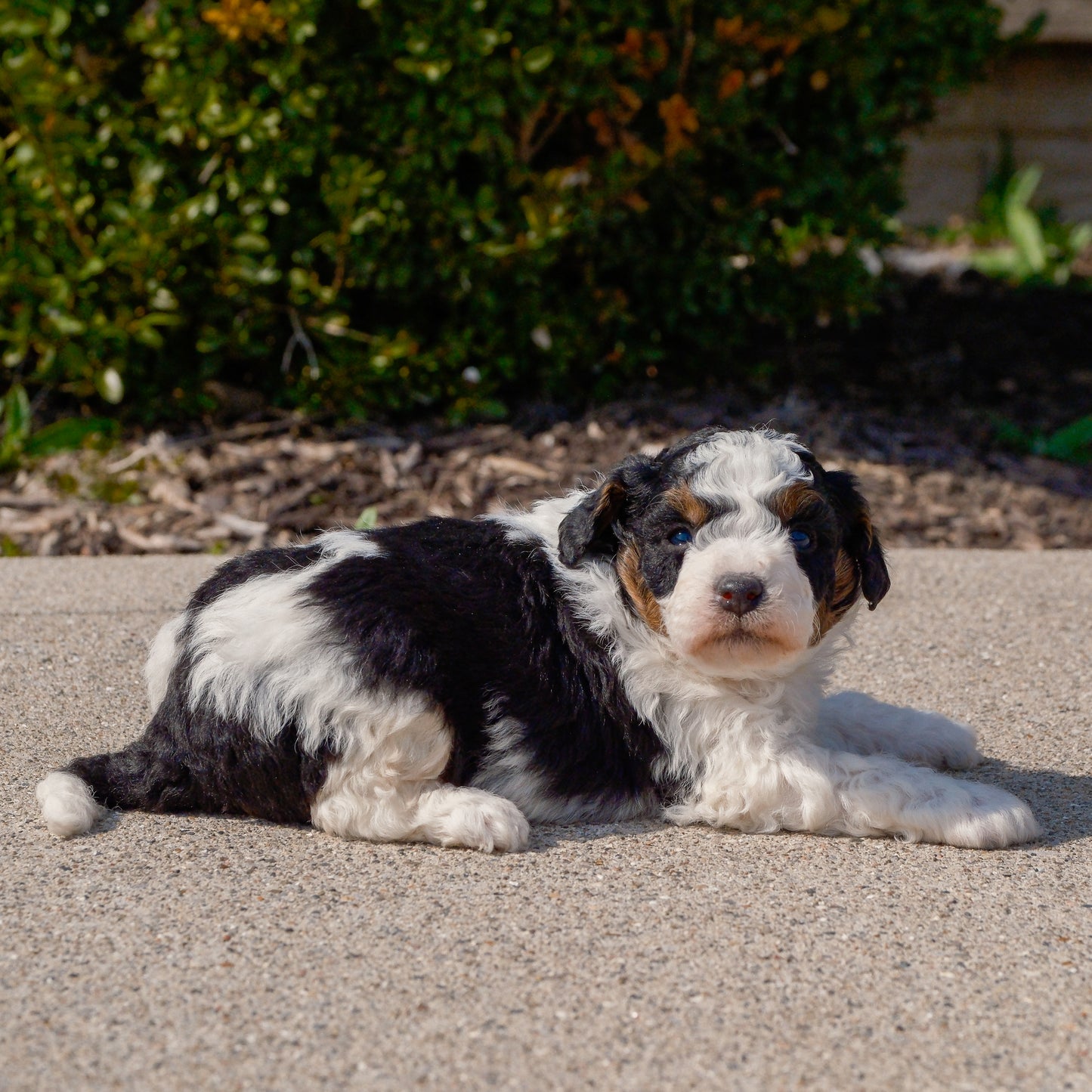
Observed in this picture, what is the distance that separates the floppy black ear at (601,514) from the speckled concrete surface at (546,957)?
0.75 meters

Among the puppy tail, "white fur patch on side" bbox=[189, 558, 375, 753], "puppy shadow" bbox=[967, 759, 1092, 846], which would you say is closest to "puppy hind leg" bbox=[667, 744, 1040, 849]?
"puppy shadow" bbox=[967, 759, 1092, 846]

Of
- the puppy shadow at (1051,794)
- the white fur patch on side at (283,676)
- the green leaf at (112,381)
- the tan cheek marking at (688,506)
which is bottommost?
the puppy shadow at (1051,794)

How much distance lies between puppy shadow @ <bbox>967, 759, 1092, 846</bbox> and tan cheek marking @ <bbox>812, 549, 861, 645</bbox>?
72 cm

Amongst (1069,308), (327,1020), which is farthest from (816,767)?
(1069,308)

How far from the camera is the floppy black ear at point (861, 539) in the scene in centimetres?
374

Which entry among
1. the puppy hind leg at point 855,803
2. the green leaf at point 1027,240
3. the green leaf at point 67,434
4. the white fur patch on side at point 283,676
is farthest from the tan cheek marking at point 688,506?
the green leaf at point 1027,240

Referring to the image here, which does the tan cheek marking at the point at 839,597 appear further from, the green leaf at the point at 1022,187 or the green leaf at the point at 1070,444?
the green leaf at the point at 1022,187

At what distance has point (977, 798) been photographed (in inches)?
141

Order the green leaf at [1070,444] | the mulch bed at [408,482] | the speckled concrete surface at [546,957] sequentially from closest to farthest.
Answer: the speckled concrete surface at [546,957]
the mulch bed at [408,482]
the green leaf at [1070,444]

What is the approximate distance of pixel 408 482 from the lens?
6773 millimetres

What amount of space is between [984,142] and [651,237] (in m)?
6.49

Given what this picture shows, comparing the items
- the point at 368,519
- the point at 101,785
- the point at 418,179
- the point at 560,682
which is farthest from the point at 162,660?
the point at 418,179

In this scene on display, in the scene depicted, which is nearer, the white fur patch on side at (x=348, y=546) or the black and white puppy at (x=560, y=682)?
the black and white puppy at (x=560, y=682)

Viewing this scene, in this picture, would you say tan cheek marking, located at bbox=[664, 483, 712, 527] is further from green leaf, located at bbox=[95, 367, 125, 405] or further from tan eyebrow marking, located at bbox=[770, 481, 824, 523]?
green leaf, located at bbox=[95, 367, 125, 405]
